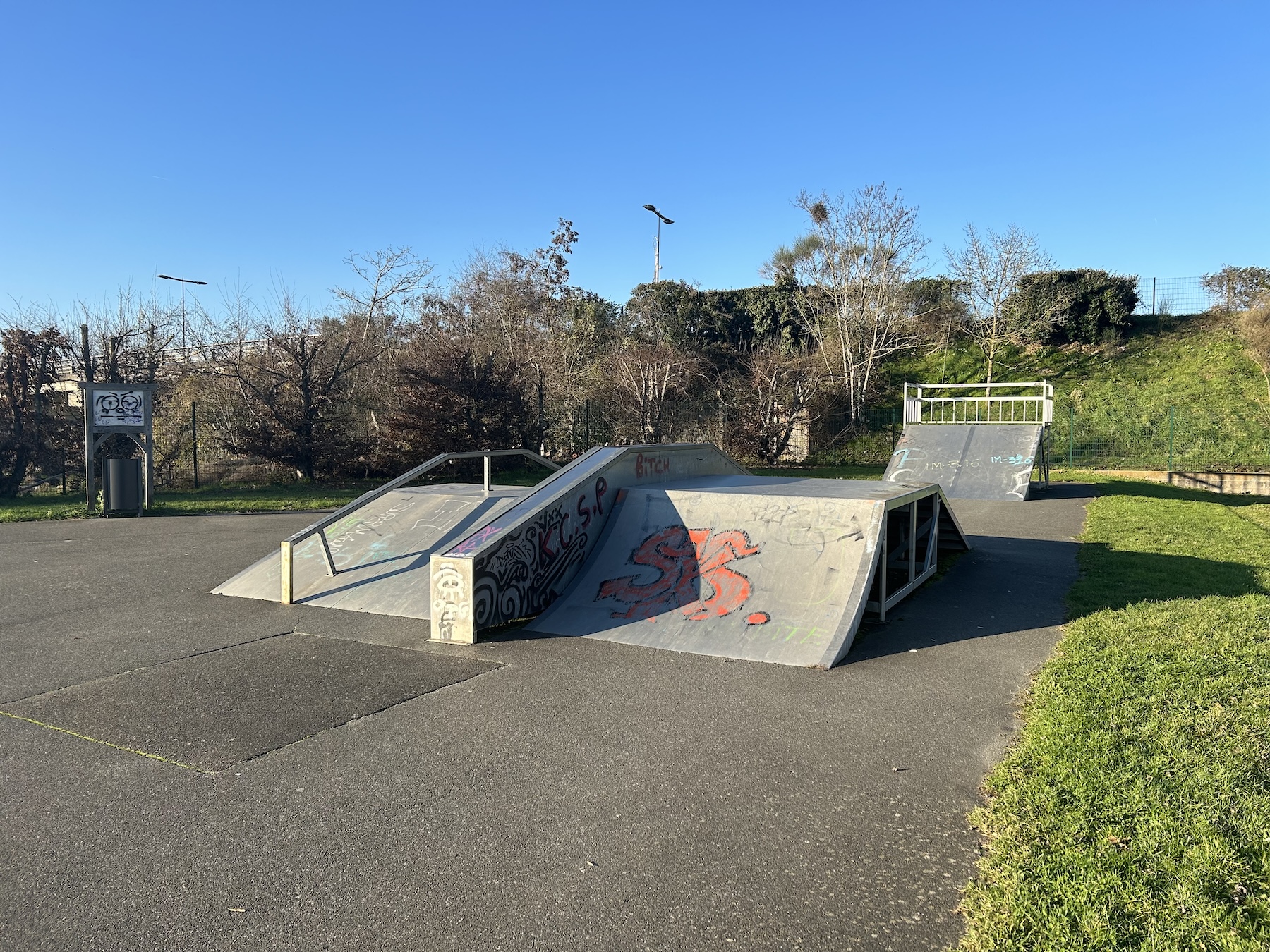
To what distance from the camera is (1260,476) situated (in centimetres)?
1778

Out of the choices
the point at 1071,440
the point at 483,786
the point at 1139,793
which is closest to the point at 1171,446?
the point at 1071,440

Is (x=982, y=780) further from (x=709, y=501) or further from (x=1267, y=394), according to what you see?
(x=1267, y=394)

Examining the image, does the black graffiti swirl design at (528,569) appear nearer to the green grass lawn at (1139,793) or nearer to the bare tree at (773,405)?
the green grass lawn at (1139,793)

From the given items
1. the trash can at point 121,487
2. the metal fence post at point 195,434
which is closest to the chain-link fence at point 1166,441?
the trash can at point 121,487

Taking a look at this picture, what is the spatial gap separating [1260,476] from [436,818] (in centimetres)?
2100

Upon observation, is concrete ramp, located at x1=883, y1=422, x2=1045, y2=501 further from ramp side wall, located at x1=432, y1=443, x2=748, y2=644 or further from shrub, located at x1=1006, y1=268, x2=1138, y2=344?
shrub, located at x1=1006, y1=268, x2=1138, y2=344

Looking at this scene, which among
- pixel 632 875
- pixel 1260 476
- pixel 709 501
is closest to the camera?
pixel 632 875

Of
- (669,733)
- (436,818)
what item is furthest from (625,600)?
(436,818)

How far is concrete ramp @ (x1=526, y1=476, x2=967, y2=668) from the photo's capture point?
5.70 meters

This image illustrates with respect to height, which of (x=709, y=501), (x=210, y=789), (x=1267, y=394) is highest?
(x=1267, y=394)

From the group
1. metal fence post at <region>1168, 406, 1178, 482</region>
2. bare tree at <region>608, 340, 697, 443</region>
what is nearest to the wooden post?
bare tree at <region>608, 340, 697, 443</region>

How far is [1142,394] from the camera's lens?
24.4m

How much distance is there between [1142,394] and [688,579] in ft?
78.2

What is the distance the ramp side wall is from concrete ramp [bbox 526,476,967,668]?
176mm
